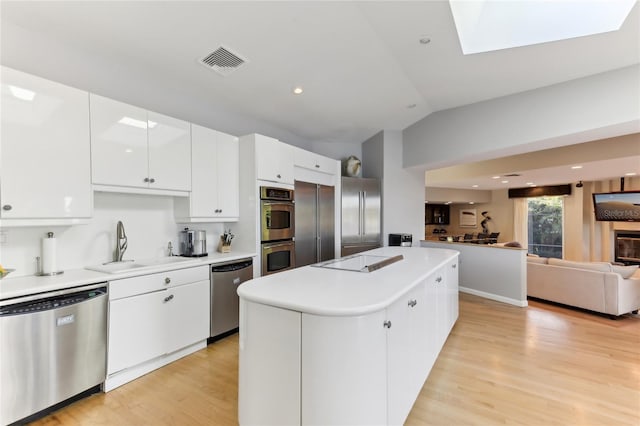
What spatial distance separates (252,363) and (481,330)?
2.91 metres

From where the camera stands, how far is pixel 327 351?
1305mm

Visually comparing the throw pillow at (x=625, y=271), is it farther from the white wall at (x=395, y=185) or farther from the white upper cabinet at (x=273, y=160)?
the white upper cabinet at (x=273, y=160)

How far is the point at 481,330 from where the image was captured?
3336 millimetres

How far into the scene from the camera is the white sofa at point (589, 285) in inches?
146

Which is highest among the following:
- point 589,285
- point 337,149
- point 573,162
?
point 337,149

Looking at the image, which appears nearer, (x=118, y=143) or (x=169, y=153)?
(x=118, y=143)

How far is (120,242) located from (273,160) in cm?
179

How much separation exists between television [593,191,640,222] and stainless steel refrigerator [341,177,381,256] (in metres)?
6.20

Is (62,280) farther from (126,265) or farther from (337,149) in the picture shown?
(337,149)

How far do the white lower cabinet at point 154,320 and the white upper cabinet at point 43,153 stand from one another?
68cm

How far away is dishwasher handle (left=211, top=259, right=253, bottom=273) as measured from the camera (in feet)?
9.74

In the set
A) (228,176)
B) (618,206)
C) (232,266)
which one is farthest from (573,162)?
(232,266)

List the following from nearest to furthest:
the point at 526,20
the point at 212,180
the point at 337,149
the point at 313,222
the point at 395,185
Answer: the point at 526,20
the point at 212,180
the point at 313,222
the point at 395,185
the point at 337,149

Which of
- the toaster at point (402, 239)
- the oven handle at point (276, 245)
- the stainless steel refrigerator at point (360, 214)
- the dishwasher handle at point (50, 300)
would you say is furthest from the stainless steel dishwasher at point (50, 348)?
the toaster at point (402, 239)
